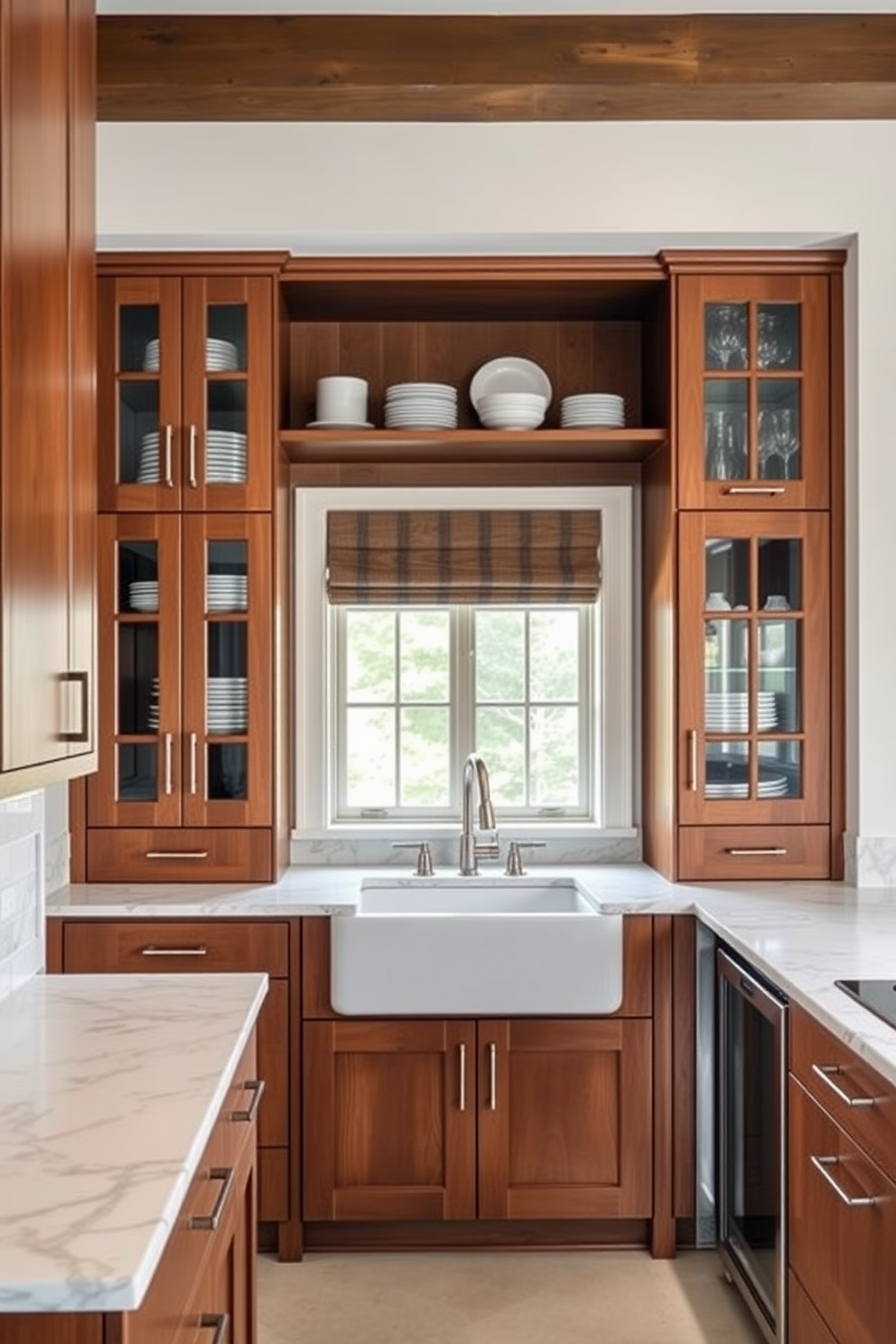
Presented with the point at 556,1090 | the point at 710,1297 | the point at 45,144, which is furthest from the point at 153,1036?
the point at 710,1297

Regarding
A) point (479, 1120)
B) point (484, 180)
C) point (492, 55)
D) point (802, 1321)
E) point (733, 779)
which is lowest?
point (802, 1321)

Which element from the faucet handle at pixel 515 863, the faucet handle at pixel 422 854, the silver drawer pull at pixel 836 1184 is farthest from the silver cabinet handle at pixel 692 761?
the silver drawer pull at pixel 836 1184

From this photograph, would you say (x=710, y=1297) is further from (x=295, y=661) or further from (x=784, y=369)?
(x=784, y=369)

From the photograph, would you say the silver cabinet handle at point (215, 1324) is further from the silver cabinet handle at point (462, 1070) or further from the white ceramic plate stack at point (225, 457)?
the white ceramic plate stack at point (225, 457)

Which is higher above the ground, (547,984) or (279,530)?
(279,530)

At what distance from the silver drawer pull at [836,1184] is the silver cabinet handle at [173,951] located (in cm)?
145

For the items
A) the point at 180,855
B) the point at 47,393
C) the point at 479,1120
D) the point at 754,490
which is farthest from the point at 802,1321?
the point at 47,393

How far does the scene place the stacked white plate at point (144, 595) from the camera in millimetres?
3238

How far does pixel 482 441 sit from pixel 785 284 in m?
0.88

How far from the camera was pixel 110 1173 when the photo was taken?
1.32 metres

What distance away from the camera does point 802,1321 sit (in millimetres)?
2240

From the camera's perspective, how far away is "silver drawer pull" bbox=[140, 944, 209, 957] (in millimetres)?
2943

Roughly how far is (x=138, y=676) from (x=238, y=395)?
0.77 m

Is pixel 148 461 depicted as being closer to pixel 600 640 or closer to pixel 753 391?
pixel 600 640
